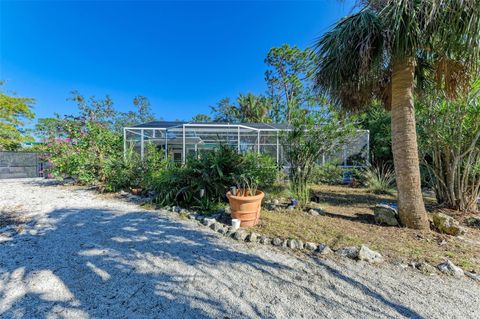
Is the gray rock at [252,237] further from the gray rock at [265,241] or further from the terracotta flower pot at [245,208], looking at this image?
the terracotta flower pot at [245,208]

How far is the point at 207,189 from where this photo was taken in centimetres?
468

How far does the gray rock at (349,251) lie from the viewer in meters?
2.43

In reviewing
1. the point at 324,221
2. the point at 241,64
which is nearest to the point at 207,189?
the point at 324,221

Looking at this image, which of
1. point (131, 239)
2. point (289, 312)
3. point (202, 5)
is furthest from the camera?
point (202, 5)

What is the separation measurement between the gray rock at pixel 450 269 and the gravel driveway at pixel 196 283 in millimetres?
88

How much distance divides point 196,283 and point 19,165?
12.8 meters

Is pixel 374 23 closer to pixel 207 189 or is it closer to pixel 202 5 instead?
pixel 207 189

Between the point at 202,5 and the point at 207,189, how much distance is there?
705 centimetres

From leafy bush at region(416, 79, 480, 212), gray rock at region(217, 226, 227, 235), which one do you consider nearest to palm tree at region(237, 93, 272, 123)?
leafy bush at region(416, 79, 480, 212)

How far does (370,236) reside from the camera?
3027 mm

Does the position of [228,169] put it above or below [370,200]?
above

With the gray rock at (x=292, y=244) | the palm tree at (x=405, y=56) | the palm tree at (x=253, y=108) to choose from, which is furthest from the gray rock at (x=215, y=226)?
the palm tree at (x=253, y=108)

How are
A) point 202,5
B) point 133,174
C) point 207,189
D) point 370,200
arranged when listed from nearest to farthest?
point 207,189, point 370,200, point 133,174, point 202,5

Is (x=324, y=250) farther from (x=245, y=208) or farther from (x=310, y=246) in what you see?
(x=245, y=208)
